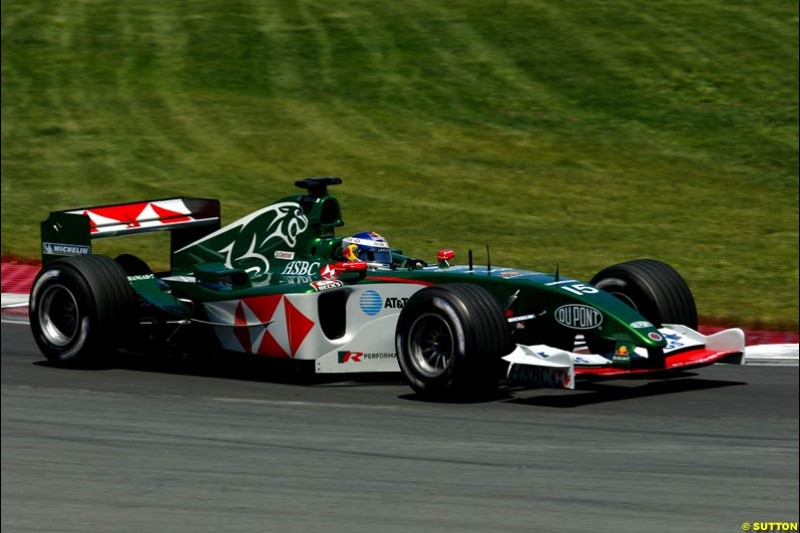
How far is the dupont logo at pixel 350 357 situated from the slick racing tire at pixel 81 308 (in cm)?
166

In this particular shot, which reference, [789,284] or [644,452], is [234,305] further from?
[789,284]

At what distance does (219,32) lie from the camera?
72.1ft

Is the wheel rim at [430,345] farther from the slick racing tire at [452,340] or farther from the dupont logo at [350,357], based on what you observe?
the dupont logo at [350,357]

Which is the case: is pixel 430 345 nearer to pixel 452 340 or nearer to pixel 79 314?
pixel 452 340

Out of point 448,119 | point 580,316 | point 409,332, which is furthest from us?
point 448,119

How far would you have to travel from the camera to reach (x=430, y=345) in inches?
383

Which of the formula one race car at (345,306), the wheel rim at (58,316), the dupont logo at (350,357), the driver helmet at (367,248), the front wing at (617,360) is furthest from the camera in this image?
the wheel rim at (58,316)

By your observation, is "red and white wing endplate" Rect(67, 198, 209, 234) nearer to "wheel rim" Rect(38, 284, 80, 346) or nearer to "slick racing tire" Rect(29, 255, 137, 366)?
"slick racing tire" Rect(29, 255, 137, 366)

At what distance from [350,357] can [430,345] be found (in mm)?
721

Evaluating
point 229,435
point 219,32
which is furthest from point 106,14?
point 229,435

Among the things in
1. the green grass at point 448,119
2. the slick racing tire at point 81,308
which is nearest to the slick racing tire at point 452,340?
the slick racing tire at point 81,308

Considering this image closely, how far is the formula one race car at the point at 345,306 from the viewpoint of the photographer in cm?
946

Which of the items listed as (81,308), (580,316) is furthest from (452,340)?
(81,308)

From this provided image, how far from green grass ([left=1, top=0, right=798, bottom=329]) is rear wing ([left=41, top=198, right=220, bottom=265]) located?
3.72 metres
